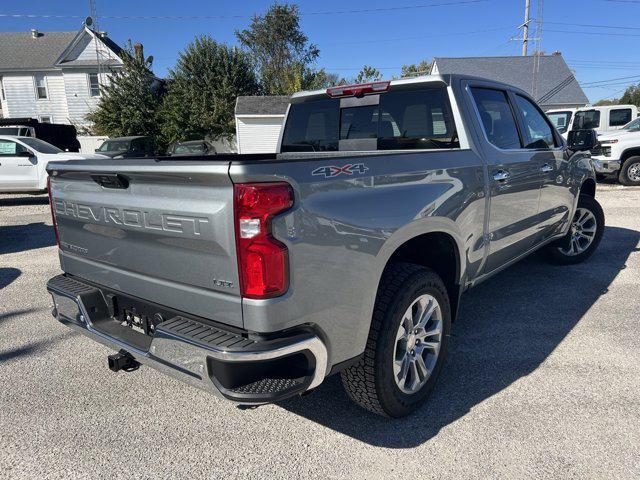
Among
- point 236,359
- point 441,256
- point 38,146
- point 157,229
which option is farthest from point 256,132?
point 236,359

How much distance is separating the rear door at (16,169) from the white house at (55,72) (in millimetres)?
20481

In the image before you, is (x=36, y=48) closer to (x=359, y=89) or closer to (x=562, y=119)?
(x=562, y=119)

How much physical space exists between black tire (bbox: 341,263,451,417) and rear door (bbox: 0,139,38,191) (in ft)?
40.6

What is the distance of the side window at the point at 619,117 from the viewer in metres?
15.7

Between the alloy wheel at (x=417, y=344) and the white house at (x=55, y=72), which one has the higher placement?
the white house at (x=55, y=72)

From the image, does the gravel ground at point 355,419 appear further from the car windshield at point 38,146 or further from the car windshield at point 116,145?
the car windshield at point 116,145

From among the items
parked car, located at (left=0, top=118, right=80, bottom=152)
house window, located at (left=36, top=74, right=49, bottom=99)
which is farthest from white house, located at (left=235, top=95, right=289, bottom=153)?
house window, located at (left=36, top=74, right=49, bottom=99)

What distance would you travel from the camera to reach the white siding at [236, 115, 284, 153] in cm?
2450

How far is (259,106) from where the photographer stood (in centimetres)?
2427

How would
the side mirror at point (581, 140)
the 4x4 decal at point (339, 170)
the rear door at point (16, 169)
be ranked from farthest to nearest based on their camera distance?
1. the rear door at point (16, 169)
2. the side mirror at point (581, 140)
3. the 4x4 decal at point (339, 170)

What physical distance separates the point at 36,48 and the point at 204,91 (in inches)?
638

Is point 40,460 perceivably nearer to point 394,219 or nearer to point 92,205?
point 92,205

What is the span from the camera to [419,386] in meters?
2.79

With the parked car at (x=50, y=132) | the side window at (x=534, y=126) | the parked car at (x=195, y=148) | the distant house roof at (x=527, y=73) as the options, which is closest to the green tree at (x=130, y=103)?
the parked car at (x=50, y=132)
